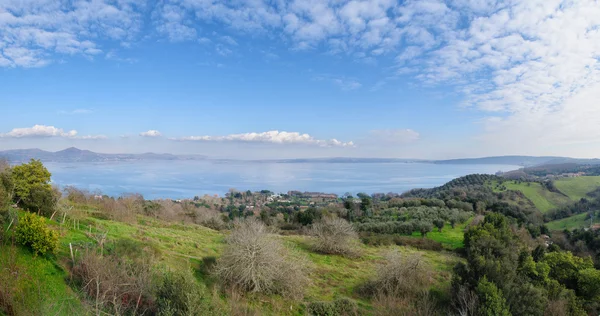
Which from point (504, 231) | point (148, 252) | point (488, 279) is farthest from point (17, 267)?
point (504, 231)

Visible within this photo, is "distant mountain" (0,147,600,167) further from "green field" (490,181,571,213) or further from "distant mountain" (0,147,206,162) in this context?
"green field" (490,181,571,213)

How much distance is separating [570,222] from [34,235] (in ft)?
182

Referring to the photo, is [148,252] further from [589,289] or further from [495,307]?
[589,289]

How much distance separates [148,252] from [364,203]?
3443 centimetres

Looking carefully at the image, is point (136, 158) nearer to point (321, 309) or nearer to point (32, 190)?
point (32, 190)

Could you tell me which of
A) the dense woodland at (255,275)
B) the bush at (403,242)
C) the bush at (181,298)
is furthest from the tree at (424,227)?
the bush at (181,298)

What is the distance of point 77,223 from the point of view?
12.5 metres

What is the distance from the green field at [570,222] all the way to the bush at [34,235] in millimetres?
51613

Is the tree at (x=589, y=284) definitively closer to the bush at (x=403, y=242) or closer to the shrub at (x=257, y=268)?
the bush at (x=403, y=242)

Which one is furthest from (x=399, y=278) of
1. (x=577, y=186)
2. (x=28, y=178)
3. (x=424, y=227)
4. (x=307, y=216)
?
(x=577, y=186)

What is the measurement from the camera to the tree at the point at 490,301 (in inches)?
352

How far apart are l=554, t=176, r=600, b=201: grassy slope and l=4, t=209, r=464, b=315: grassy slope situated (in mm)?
56116

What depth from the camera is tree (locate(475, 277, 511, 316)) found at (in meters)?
8.95

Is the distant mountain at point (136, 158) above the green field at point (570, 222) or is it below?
above
